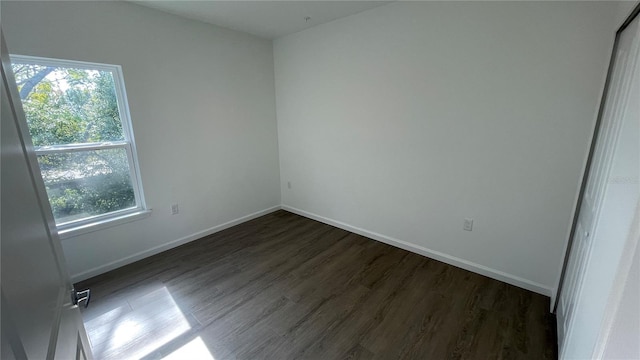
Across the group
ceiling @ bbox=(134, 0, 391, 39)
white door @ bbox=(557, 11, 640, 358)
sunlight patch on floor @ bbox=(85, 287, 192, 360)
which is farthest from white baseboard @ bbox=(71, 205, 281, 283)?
white door @ bbox=(557, 11, 640, 358)

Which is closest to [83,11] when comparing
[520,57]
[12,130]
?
[12,130]

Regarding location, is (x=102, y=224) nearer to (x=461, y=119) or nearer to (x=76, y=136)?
(x=76, y=136)

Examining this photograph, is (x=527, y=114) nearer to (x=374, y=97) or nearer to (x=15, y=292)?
(x=374, y=97)

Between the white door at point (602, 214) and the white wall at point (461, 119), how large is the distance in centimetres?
29

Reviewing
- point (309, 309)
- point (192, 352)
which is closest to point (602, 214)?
point (309, 309)

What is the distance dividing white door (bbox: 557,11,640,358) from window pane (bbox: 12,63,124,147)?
11.5ft

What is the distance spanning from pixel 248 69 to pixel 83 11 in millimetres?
1611

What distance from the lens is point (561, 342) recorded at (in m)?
1.57

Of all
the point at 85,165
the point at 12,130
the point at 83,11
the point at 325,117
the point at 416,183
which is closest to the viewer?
the point at 12,130

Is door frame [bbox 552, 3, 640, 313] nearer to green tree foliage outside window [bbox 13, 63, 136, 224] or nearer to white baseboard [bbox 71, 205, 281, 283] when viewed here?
white baseboard [bbox 71, 205, 281, 283]

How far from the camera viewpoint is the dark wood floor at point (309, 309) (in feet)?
5.52

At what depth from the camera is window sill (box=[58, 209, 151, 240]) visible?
223 centimetres

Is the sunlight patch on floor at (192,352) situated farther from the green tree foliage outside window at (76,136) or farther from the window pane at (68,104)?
the window pane at (68,104)

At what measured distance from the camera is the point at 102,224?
2408mm
